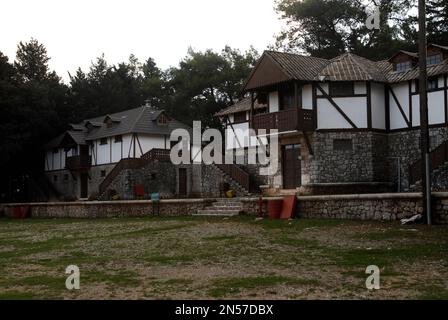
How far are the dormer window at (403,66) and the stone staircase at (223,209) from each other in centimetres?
1171

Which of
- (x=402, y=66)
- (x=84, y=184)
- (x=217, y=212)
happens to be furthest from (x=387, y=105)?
(x=84, y=184)

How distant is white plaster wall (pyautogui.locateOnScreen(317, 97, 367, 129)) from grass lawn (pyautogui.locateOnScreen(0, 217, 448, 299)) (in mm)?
9889

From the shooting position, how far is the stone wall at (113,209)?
84.4 ft

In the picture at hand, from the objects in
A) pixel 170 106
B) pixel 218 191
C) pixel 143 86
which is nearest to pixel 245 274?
pixel 218 191

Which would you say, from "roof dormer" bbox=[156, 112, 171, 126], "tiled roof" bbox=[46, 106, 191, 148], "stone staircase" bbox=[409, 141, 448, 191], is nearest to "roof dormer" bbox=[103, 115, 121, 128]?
"tiled roof" bbox=[46, 106, 191, 148]

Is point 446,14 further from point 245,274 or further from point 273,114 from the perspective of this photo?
point 245,274

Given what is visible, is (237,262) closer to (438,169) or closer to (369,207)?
(369,207)

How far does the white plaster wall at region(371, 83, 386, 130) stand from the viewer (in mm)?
28453

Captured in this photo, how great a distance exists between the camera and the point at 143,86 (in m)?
66.3

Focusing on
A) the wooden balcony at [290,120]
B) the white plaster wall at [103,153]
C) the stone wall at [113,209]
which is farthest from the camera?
the white plaster wall at [103,153]

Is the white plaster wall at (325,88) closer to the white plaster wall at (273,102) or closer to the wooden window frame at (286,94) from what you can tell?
the wooden window frame at (286,94)

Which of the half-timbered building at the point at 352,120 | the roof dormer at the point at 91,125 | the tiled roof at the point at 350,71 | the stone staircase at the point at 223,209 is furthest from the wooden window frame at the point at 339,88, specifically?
the roof dormer at the point at 91,125

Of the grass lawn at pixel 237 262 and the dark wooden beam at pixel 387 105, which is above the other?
the dark wooden beam at pixel 387 105

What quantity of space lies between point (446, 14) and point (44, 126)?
34.6 meters
